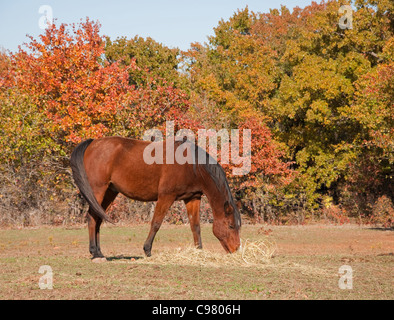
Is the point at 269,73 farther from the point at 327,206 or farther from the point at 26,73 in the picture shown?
the point at 26,73

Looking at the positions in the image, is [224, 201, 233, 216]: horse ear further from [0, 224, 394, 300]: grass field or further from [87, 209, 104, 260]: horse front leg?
[87, 209, 104, 260]: horse front leg

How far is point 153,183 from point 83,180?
1393 mm

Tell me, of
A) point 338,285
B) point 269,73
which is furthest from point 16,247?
point 269,73

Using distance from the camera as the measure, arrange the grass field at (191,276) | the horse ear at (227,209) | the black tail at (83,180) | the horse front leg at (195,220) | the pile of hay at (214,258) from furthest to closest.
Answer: the horse front leg at (195,220)
the horse ear at (227,209)
the black tail at (83,180)
the pile of hay at (214,258)
the grass field at (191,276)

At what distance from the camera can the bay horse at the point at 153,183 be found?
1050 cm

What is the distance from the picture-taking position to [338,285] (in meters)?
7.71

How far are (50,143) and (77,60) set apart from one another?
11.8 ft

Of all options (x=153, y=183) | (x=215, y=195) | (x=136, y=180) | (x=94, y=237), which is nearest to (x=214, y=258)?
(x=215, y=195)

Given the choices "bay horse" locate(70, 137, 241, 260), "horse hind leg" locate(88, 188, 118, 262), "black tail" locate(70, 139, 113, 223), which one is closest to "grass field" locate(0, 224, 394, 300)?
"horse hind leg" locate(88, 188, 118, 262)

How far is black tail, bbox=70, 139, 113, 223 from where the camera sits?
1027 centimetres

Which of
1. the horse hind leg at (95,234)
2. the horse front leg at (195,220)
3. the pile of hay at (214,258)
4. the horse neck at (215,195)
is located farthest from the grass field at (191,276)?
the horse neck at (215,195)

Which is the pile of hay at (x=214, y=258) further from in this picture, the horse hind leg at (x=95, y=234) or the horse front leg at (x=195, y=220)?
the horse hind leg at (x=95, y=234)

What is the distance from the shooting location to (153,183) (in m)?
10.8
